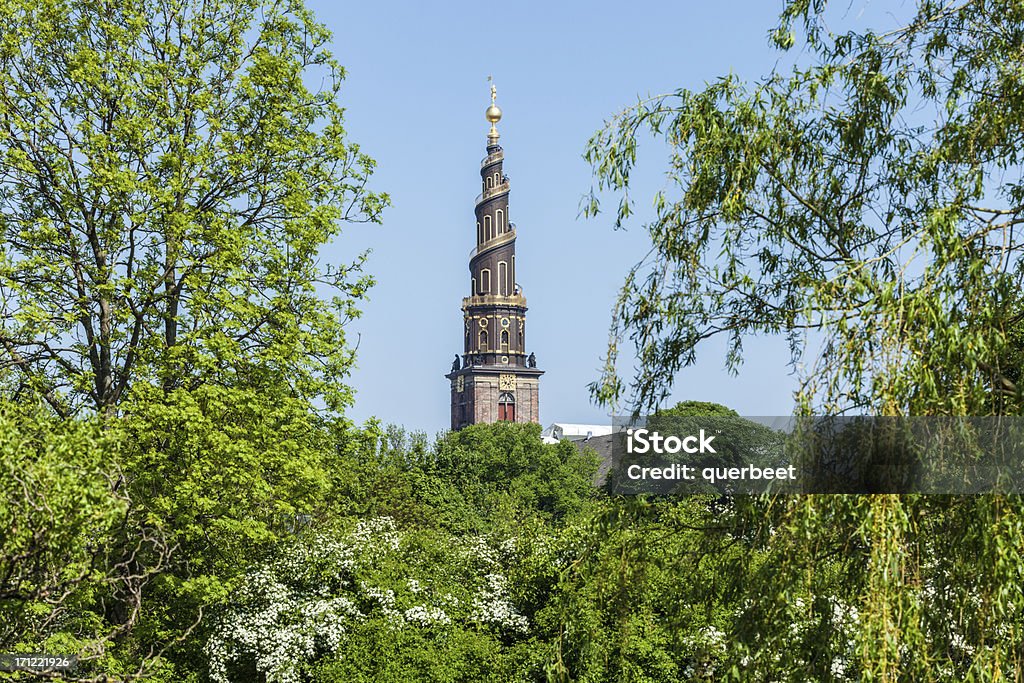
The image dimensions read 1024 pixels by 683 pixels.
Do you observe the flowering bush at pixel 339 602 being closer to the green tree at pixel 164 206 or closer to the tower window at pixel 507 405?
the green tree at pixel 164 206

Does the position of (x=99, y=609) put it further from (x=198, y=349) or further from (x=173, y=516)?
(x=198, y=349)

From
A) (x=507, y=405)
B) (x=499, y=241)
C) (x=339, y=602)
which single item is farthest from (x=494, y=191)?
(x=339, y=602)

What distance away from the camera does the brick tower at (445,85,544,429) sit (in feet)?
386

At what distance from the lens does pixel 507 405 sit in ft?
403

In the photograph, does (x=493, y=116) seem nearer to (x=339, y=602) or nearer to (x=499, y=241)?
(x=499, y=241)

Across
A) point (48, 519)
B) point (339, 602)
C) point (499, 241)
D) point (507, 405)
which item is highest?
point (499, 241)

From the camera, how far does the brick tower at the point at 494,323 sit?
386ft

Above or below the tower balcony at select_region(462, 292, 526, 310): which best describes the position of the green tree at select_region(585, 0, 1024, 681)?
below

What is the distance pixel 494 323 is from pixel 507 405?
342 inches

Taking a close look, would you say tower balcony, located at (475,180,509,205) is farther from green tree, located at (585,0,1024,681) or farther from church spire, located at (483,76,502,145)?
green tree, located at (585,0,1024,681)

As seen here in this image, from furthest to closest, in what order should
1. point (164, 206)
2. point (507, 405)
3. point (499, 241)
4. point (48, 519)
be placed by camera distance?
point (507, 405)
point (499, 241)
point (164, 206)
point (48, 519)

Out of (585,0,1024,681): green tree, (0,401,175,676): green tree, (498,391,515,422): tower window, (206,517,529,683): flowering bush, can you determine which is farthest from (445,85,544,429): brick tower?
(585,0,1024,681): green tree

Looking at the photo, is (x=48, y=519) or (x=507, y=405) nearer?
(x=48, y=519)

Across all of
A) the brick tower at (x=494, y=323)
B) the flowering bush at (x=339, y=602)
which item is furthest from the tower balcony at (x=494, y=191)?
the flowering bush at (x=339, y=602)
